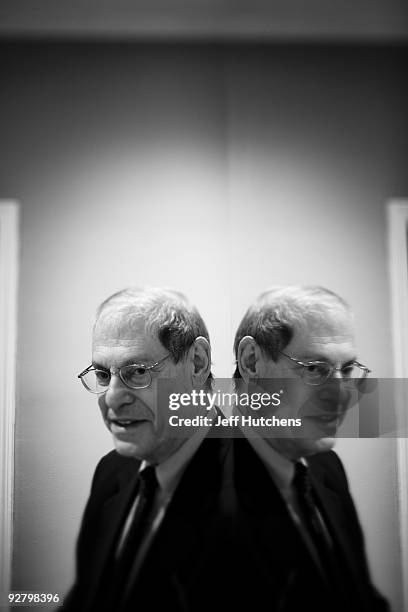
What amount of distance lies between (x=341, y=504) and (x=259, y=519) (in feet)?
0.75

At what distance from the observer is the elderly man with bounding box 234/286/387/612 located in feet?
5.19

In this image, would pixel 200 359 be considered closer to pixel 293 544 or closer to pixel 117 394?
pixel 117 394

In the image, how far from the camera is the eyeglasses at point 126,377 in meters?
1.65

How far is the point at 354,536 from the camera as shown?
164 cm

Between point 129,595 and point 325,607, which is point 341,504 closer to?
point 325,607

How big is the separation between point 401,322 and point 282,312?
0.34 meters

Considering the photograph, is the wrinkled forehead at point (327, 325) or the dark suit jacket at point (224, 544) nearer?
the dark suit jacket at point (224, 544)

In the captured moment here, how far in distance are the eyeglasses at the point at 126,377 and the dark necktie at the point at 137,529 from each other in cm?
23

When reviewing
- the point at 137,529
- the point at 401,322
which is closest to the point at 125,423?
the point at 137,529

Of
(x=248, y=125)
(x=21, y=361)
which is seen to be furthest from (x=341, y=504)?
(x=248, y=125)

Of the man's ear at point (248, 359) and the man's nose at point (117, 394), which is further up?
the man's ear at point (248, 359)

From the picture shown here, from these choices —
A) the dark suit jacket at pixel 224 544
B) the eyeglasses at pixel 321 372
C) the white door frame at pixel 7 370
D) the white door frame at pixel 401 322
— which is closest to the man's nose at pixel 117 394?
the dark suit jacket at pixel 224 544

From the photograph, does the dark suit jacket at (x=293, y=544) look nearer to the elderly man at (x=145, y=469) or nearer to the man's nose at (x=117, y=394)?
the elderly man at (x=145, y=469)

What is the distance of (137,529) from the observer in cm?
162
